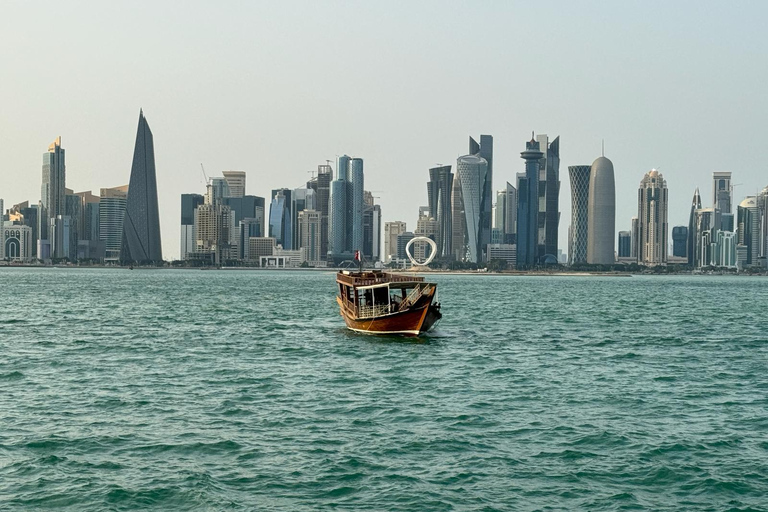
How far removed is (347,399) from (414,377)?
7.91 m

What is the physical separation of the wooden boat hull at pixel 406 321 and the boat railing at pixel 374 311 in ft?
1.52

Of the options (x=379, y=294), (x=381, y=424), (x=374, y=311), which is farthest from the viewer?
(x=379, y=294)

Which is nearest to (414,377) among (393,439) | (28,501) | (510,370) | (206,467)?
(510,370)

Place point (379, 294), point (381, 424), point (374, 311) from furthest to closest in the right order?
point (379, 294)
point (374, 311)
point (381, 424)

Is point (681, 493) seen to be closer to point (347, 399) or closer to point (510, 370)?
point (347, 399)

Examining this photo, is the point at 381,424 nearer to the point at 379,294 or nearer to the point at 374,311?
the point at 374,311

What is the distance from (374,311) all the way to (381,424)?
36.2 metres

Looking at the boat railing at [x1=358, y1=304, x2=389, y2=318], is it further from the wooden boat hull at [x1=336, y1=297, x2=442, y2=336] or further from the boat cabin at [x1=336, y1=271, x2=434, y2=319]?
the wooden boat hull at [x1=336, y1=297, x2=442, y2=336]

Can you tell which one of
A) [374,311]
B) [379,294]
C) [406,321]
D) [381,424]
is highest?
[379,294]

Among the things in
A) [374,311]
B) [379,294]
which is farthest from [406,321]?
[379,294]

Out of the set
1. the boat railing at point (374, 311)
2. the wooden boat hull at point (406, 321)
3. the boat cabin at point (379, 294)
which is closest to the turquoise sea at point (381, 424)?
the wooden boat hull at point (406, 321)

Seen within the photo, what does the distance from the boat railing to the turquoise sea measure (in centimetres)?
248

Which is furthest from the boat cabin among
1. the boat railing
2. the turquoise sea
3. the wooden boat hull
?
the turquoise sea

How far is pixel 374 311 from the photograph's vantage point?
233ft
